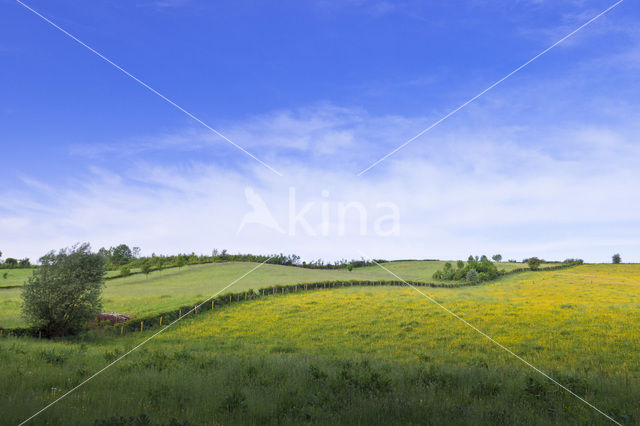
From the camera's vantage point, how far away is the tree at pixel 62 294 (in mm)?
29484

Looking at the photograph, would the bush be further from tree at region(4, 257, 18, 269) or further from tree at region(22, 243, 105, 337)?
tree at region(4, 257, 18, 269)

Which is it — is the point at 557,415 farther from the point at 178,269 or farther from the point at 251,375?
the point at 178,269

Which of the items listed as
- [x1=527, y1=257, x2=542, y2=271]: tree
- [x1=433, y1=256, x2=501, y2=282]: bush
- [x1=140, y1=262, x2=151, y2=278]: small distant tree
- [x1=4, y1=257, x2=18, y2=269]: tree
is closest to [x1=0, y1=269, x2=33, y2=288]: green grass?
[x1=4, y1=257, x2=18, y2=269]: tree

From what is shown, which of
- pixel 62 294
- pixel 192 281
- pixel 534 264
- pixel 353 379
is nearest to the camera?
pixel 353 379

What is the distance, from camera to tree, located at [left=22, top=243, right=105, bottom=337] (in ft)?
96.7

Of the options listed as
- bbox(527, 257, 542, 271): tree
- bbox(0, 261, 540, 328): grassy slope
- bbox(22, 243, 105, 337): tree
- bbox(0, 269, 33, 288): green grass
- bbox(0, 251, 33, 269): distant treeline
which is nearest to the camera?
bbox(22, 243, 105, 337): tree

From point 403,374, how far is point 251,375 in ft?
16.8

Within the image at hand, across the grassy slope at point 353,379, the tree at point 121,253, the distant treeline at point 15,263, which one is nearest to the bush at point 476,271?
the grassy slope at point 353,379

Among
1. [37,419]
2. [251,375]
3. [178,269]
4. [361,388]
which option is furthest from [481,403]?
[178,269]

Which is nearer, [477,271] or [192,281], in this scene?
[192,281]

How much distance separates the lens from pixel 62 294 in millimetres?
29938

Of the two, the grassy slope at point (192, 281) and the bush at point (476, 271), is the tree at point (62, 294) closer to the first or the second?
the grassy slope at point (192, 281)

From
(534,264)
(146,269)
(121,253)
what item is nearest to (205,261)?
(146,269)

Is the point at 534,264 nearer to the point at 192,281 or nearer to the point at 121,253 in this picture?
the point at 192,281
